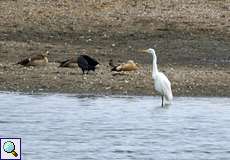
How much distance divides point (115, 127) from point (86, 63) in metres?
4.17

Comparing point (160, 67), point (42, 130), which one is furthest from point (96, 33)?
point (42, 130)

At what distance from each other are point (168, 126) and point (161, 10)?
9.88 metres

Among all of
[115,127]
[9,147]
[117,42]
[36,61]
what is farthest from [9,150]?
[117,42]

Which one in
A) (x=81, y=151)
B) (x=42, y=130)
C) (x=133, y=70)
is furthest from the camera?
(x=133, y=70)

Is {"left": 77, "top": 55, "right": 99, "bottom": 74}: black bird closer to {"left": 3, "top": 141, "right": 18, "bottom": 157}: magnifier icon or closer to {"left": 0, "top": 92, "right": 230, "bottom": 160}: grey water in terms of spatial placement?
{"left": 0, "top": 92, "right": 230, "bottom": 160}: grey water

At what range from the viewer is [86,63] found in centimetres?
2023

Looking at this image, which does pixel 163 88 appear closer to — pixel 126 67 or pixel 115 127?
pixel 126 67

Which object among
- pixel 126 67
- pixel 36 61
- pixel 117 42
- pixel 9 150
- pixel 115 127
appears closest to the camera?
pixel 9 150

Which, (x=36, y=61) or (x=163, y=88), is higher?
(x=36, y=61)

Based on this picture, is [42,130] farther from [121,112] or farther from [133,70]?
[133,70]

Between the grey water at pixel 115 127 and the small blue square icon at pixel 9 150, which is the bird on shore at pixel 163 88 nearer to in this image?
the grey water at pixel 115 127

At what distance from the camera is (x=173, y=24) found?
25.1m

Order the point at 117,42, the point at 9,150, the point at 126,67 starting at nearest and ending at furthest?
1. the point at 9,150
2. the point at 126,67
3. the point at 117,42

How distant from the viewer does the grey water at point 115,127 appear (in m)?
14.2
